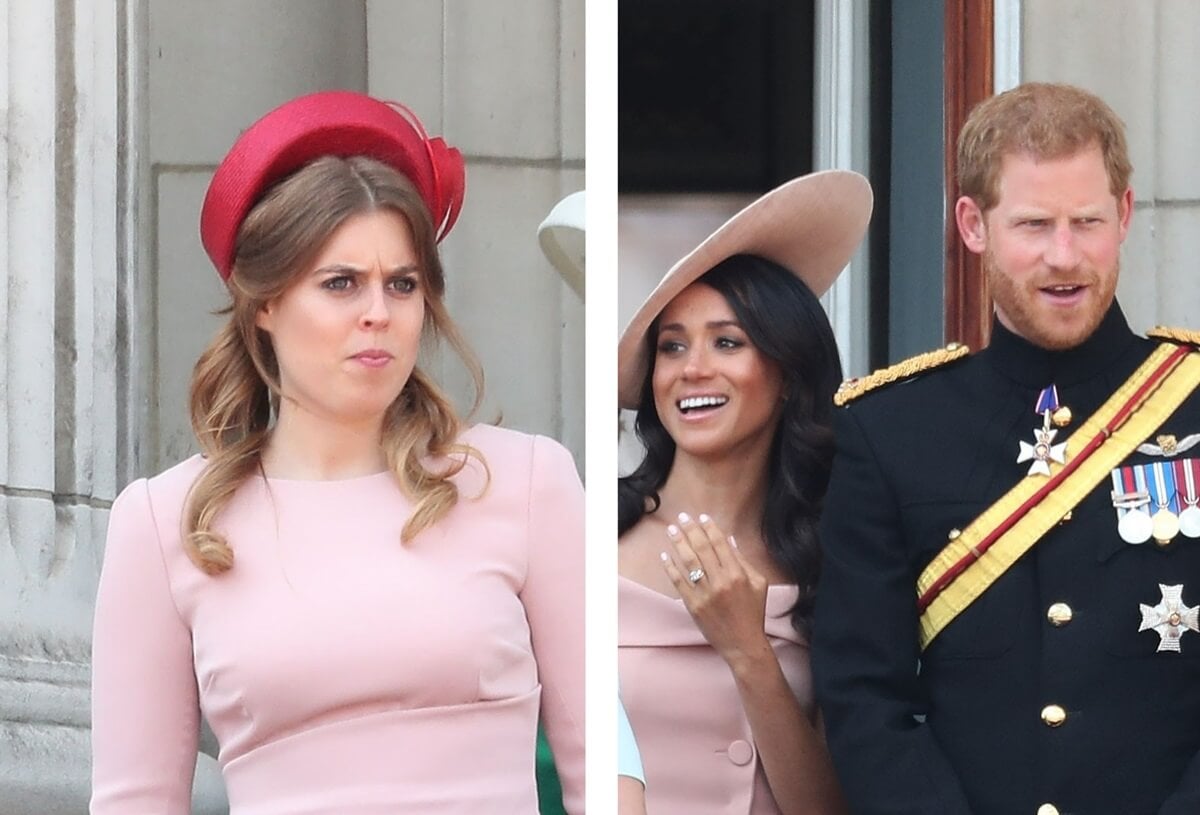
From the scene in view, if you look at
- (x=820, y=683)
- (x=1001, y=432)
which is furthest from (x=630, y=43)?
(x=820, y=683)

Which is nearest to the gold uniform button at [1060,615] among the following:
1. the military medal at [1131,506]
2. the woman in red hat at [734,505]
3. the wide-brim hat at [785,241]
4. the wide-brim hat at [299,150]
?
the military medal at [1131,506]

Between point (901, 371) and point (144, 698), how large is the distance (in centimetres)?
102

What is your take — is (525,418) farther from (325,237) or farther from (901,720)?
(901,720)

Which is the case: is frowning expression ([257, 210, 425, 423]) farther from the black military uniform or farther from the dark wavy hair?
the black military uniform

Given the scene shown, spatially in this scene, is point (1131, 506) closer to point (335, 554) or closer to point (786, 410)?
point (786, 410)

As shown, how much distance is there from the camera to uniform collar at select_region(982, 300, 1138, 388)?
2.16 meters

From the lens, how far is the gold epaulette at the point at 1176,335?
2191 mm

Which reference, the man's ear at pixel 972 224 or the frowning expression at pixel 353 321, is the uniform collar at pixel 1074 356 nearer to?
the man's ear at pixel 972 224

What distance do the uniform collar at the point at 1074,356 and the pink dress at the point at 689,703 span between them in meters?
0.41

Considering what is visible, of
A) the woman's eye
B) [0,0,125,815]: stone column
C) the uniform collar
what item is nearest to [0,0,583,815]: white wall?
[0,0,125,815]: stone column

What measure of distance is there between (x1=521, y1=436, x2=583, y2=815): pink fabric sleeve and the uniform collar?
58cm

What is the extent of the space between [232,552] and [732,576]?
2.03 feet

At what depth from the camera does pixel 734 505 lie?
237cm

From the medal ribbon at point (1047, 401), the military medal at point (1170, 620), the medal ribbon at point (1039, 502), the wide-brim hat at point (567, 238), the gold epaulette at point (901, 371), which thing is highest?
the wide-brim hat at point (567, 238)
